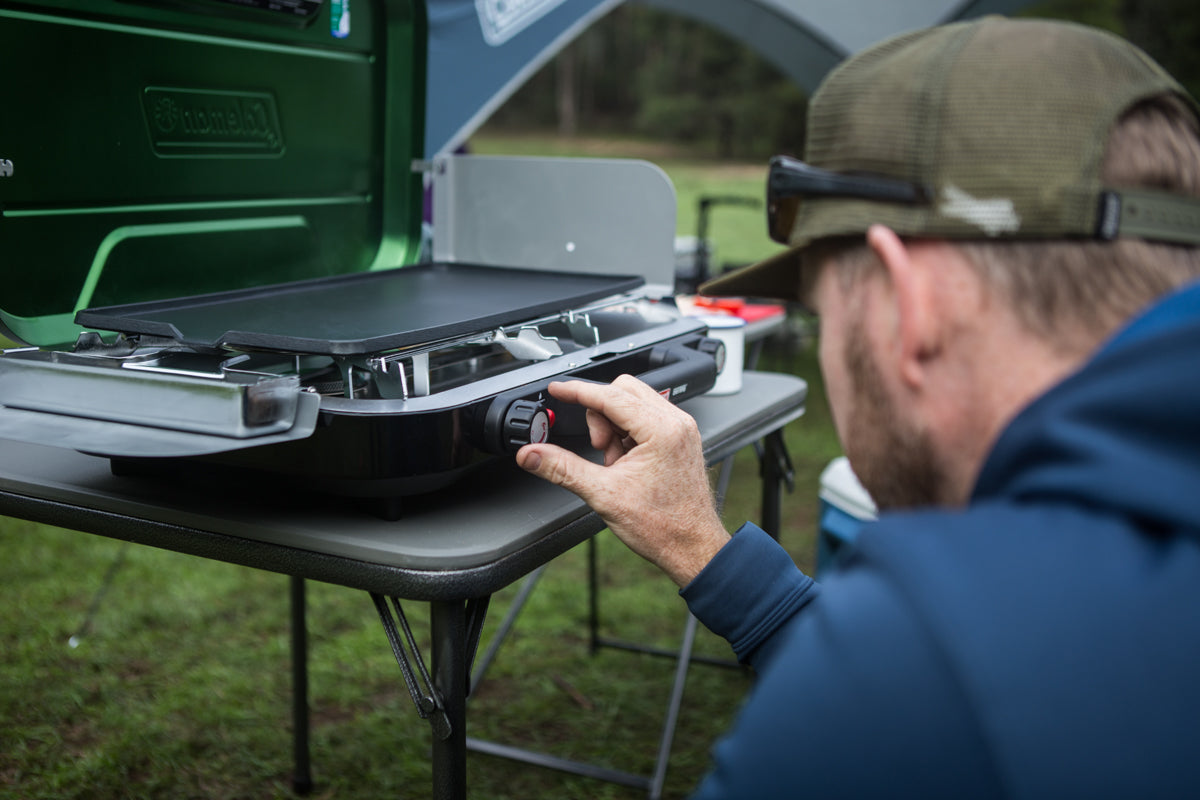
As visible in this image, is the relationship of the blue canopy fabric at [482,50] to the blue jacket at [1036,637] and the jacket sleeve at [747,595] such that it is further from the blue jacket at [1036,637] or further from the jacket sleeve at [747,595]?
the blue jacket at [1036,637]

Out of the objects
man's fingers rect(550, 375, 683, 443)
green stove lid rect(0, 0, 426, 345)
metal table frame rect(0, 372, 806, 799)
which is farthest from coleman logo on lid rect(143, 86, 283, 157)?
man's fingers rect(550, 375, 683, 443)

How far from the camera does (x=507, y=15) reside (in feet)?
9.91

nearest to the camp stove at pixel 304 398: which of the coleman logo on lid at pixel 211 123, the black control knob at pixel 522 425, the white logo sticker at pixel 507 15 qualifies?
the black control knob at pixel 522 425

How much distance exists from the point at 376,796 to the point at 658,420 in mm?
1591

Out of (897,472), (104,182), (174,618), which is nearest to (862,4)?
(174,618)

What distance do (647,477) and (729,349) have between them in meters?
0.62

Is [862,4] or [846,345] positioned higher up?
[862,4]

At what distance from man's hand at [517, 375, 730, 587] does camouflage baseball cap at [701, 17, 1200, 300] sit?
42cm

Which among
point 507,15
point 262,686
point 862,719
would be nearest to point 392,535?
point 862,719

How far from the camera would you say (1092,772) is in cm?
49

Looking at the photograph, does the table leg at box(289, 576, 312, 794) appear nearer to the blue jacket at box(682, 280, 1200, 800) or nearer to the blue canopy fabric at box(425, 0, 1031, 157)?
the blue canopy fabric at box(425, 0, 1031, 157)

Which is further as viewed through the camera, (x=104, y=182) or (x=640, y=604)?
(x=640, y=604)

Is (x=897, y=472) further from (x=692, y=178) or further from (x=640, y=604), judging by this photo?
(x=692, y=178)

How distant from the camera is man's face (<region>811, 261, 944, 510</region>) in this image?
739 mm
